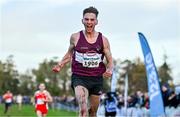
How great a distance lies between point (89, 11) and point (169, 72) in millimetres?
90023

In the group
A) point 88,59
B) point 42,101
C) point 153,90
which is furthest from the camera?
point 42,101

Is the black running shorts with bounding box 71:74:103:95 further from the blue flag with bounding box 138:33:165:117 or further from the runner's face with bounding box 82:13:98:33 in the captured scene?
the blue flag with bounding box 138:33:165:117

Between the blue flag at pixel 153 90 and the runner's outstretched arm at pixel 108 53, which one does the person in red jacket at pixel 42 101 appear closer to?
the blue flag at pixel 153 90

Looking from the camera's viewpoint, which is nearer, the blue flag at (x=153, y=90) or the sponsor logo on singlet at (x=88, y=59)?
the sponsor logo on singlet at (x=88, y=59)

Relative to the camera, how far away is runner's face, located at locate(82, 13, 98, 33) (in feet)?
34.7

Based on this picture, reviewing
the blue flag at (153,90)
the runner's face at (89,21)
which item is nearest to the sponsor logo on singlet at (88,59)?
the runner's face at (89,21)

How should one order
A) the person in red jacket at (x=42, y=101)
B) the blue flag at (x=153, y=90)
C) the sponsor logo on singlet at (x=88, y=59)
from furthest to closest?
the person in red jacket at (x=42, y=101), the blue flag at (x=153, y=90), the sponsor logo on singlet at (x=88, y=59)

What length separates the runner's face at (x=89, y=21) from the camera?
417 inches

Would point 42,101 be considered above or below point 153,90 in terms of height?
below

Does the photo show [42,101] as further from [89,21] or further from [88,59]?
[89,21]

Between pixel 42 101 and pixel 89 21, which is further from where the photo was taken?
pixel 42 101

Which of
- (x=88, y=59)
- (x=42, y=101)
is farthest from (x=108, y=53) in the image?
(x=42, y=101)

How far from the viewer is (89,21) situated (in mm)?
10586

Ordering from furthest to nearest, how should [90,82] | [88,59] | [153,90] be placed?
1. [153,90]
2. [90,82]
3. [88,59]
